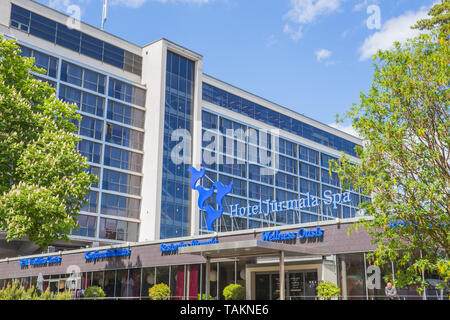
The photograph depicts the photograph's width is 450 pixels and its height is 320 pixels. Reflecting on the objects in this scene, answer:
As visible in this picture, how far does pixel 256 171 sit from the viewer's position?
7312 cm

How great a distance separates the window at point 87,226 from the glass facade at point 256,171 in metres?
13.1

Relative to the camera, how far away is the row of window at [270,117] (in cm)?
6862

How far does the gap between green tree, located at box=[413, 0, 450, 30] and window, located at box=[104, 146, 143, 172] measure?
133ft

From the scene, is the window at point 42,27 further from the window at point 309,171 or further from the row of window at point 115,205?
the window at point 309,171

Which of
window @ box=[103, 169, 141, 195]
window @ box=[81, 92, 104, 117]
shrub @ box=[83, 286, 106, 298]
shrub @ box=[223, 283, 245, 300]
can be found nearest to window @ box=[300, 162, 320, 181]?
window @ box=[103, 169, 141, 195]

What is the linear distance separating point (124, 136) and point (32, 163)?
120 feet

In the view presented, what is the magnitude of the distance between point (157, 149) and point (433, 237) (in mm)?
46114

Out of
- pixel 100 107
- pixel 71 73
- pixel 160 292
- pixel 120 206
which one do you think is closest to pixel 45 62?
pixel 71 73

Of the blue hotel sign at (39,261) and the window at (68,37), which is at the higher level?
the window at (68,37)

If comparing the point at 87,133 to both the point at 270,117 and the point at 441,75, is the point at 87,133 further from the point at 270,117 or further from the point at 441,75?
the point at 441,75

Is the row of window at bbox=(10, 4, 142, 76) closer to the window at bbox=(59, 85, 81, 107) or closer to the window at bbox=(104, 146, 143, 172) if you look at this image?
the window at bbox=(59, 85, 81, 107)

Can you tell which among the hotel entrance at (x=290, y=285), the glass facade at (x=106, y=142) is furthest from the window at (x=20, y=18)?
the hotel entrance at (x=290, y=285)

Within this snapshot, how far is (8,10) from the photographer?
50906mm

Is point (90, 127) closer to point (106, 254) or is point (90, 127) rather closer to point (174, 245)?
point (106, 254)
